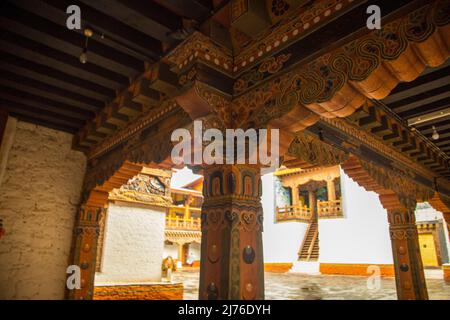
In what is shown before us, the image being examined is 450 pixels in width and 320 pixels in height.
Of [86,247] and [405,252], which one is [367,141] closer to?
[405,252]

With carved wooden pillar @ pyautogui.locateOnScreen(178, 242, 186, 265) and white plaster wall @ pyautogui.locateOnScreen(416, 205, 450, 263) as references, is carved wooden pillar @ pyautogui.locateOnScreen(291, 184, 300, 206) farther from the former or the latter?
carved wooden pillar @ pyautogui.locateOnScreen(178, 242, 186, 265)

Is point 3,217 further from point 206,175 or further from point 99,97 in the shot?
point 206,175

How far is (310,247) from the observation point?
45.1 feet

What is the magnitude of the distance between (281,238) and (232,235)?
43.5 feet

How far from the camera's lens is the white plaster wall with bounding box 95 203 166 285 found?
6812 millimetres

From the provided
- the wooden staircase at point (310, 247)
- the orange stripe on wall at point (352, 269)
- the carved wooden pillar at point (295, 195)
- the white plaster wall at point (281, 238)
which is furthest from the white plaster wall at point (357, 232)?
the carved wooden pillar at point (295, 195)

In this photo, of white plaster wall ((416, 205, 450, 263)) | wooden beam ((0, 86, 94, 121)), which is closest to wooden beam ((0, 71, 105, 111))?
wooden beam ((0, 86, 94, 121))

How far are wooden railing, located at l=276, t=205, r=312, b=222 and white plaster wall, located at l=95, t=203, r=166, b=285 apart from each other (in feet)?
28.3

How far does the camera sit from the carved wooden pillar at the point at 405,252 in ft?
14.1

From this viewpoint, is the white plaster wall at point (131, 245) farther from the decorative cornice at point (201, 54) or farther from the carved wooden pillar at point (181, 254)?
the carved wooden pillar at point (181, 254)

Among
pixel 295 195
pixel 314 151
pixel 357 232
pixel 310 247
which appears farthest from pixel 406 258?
pixel 295 195

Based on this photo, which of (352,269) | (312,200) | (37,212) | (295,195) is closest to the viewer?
(37,212)

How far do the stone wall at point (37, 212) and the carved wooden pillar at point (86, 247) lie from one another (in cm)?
17

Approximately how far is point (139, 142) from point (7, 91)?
4.95ft
